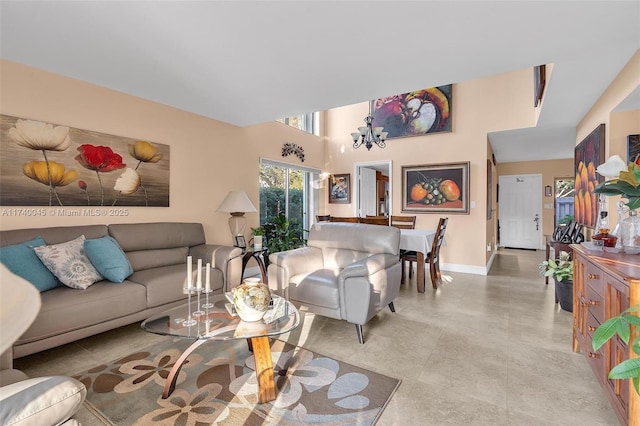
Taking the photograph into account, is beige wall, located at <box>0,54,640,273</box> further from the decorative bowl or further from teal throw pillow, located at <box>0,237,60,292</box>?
the decorative bowl

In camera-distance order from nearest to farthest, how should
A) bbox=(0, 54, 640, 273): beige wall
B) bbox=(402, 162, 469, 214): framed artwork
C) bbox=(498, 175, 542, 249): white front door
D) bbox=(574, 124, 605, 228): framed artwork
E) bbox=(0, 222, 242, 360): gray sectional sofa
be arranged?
bbox=(0, 222, 242, 360): gray sectional sofa < bbox=(0, 54, 640, 273): beige wall < bbox=(574, 124, 605, 228): framed artwork < bbox=(402, 162, 469, 214): framed artwork < bbox=(498, 175, 542, 249): white front door

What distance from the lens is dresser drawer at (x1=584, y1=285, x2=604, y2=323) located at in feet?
5.49

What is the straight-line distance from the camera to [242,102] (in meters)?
3.43

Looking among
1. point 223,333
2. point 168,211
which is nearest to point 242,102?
point 168,211

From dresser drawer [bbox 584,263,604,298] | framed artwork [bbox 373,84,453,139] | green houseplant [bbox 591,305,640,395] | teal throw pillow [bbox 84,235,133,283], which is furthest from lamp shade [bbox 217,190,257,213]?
green houseplant [bbox 591,305,640,395]

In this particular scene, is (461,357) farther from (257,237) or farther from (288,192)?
(288,192)

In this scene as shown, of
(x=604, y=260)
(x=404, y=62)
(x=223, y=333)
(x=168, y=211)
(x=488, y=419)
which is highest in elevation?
(x=404, y=62)

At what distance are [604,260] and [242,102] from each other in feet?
11.1

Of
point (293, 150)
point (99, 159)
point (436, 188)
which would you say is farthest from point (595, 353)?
point (293, 150)

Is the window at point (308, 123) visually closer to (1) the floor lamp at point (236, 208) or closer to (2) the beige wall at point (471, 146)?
(2) the beige wall at point (471, 146)

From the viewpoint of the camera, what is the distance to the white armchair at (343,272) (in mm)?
2477

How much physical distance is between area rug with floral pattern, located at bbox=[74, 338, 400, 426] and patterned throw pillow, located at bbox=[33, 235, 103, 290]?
0.71 metres

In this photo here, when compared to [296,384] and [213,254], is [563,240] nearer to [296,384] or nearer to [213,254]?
[296,384]

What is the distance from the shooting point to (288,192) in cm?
584
